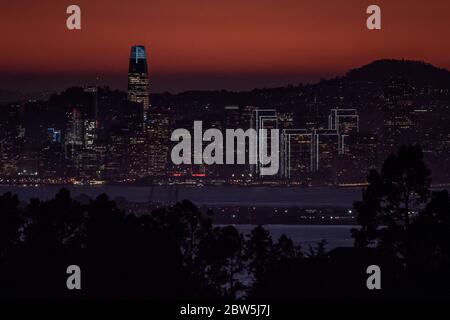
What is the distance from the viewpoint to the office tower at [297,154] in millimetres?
93250

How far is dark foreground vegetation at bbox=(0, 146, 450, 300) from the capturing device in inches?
687

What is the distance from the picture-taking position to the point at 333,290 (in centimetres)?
1717

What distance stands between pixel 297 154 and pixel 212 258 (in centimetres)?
7318

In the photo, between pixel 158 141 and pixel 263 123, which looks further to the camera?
pixel 263 123

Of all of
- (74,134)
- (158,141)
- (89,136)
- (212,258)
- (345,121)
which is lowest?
(158,141)

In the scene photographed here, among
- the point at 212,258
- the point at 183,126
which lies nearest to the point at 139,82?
the point at 183,126

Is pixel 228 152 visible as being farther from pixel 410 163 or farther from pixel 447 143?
pixel 410 163

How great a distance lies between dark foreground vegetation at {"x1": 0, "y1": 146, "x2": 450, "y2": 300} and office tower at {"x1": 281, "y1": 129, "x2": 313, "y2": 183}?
70924 mm

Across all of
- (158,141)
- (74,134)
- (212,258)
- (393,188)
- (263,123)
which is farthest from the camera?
(263,123)

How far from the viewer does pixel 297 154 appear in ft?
311

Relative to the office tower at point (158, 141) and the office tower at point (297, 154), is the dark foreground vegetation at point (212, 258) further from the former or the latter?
the office tower at point (297, 154)

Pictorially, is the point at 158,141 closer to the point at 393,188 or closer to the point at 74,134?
the point at 74,134

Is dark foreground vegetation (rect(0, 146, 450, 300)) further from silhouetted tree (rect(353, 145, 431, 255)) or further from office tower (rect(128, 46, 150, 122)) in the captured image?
office tower (rect(128, 46, 150, 122))

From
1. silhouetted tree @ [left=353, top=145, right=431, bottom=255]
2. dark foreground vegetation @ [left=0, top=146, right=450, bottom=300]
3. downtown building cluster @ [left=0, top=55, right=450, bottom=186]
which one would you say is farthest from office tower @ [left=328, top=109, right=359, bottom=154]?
silhouetted tree @ [left=353, top=145, right=431, bottom=255]
